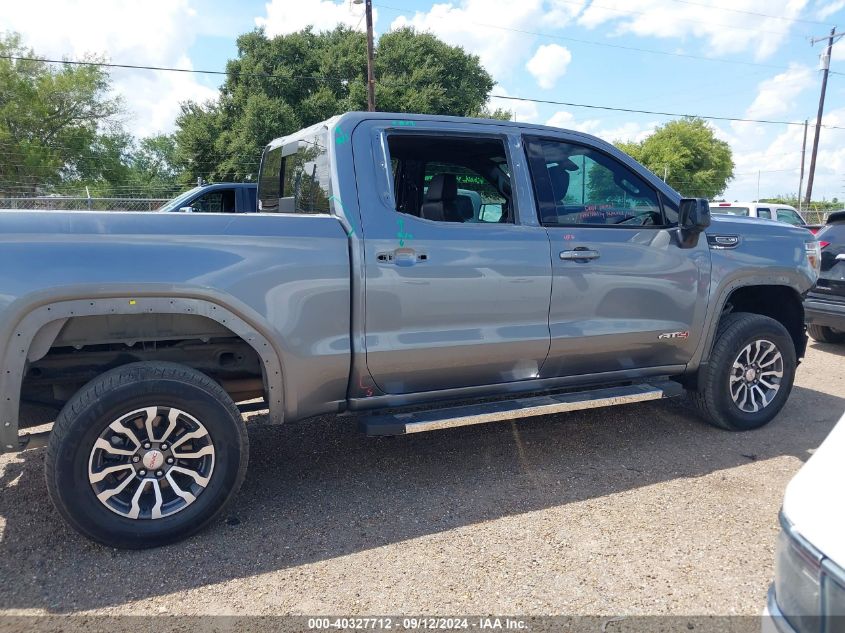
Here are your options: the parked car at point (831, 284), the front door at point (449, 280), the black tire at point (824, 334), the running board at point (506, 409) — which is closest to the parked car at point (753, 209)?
the black tire at point (824, 334)

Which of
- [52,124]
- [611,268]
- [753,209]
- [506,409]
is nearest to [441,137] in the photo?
[611,268]

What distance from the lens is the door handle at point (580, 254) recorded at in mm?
3646

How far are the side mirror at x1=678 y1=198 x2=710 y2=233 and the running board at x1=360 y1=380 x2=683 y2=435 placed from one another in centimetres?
104

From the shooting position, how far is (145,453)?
A: 2873mm

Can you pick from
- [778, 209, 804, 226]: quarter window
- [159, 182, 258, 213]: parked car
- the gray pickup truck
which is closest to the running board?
the gray pickup truck

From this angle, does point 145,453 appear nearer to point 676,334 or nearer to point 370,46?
point 676,334

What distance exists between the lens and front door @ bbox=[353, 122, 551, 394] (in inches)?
128

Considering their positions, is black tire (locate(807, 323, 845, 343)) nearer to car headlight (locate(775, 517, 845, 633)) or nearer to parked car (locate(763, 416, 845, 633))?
parked car (locate(763, 416, 845, 633))

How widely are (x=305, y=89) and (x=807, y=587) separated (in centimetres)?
3426

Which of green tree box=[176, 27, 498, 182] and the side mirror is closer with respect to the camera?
the side mirror

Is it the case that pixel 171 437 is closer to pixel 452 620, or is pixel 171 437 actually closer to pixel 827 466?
pixel 452 620

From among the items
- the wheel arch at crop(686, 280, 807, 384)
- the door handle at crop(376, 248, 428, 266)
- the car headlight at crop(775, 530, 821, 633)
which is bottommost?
the car headlight at crop(775, 530, 821, 633)

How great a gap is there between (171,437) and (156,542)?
0.48 metres

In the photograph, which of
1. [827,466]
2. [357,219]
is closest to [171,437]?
[357,219]
